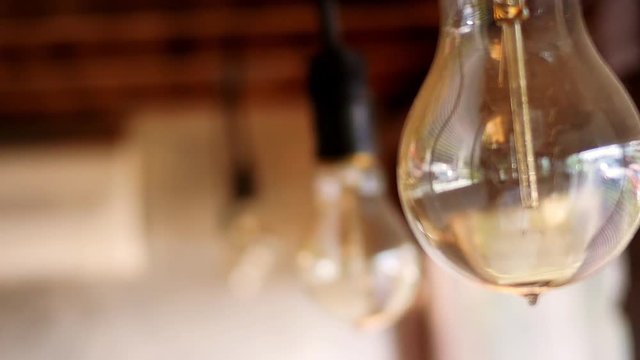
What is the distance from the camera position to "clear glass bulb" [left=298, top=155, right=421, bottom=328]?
66cm

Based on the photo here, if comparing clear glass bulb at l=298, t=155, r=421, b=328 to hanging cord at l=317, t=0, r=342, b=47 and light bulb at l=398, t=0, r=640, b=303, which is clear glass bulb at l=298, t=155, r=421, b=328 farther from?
light bulb at l=398, t=0, r=640, b=303

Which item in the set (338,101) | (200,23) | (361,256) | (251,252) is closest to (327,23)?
(338,101)

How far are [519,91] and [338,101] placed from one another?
0.84 ft

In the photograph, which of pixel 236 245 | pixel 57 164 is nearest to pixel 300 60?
pixel 236 245

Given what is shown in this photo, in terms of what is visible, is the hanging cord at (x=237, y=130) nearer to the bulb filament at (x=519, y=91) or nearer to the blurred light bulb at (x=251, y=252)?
the blurred light bulb at (x=251, y=252)

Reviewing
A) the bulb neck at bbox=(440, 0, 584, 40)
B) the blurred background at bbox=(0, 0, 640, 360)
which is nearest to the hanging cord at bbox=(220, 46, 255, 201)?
the blurred background at bbox=(0, 0, 640, 360)

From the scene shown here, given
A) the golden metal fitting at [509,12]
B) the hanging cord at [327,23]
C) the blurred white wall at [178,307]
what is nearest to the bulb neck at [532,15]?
the golden metal fitting at [509,12]

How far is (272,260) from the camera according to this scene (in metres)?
1.16

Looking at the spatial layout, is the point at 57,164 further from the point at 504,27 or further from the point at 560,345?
the point at 504,27

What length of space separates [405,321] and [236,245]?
25 centimetres

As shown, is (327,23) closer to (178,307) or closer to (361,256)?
(361,256)

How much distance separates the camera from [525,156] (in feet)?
1.12

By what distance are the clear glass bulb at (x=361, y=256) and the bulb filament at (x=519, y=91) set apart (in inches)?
11.6

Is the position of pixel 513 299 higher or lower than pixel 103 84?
lower
